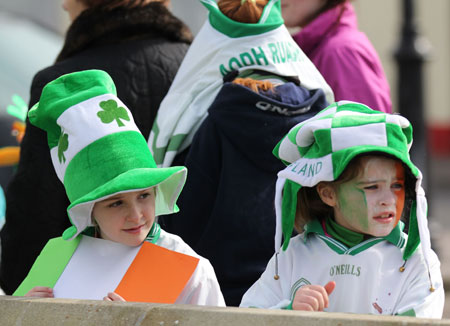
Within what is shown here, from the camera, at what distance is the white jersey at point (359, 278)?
2.88 m

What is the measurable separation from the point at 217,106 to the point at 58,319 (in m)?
1.05

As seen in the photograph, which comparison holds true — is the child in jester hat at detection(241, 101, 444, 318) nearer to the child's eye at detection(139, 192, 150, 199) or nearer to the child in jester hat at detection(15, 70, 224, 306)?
the child in jester hat at detection(15, 70, 224, 306)

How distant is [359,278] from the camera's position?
2939 mm

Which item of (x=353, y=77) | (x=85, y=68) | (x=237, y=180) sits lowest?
(x=237, y=180)

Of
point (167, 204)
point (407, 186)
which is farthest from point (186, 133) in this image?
point (407, 186)

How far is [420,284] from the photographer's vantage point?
2.88m

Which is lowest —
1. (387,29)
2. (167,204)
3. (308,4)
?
(387,29)

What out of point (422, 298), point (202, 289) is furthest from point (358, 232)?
point (202, 289)

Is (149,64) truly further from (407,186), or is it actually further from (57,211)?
(407,186)

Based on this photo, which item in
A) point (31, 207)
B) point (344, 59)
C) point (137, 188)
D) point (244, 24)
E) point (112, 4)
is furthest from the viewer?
point (344, 59)

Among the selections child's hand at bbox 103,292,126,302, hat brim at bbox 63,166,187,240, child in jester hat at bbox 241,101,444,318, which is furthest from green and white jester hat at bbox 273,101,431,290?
child's hand at bbox 103,292,126,302

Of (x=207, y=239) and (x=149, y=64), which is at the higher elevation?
(x=149, y=64)

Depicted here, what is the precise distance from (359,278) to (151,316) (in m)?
0.57

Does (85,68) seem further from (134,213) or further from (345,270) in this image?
(345,270)
